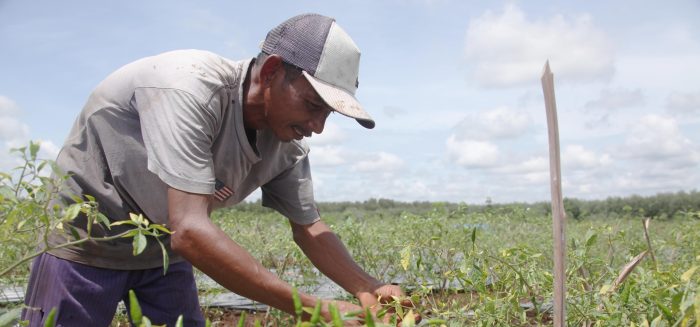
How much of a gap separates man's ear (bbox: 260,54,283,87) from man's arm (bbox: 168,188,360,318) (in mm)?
398

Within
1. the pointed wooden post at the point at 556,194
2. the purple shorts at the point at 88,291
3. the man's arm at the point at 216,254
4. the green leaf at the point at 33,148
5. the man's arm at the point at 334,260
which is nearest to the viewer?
the pointed wooden post at the point at 556,194

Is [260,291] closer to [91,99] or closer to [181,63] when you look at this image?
[181,63]

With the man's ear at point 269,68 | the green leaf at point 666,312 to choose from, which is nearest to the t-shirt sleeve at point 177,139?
the man's ear at point 269,68

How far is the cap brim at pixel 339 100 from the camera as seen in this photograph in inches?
64.0

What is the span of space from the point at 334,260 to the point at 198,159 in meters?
0.75

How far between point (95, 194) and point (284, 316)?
135cm

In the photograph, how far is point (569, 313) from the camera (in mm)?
1603

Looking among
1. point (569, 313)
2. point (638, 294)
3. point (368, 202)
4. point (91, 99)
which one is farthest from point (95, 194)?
point (368, 202)

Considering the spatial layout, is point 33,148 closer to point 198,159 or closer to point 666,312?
point 198,159

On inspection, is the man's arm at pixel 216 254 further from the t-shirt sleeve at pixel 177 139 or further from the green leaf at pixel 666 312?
the green leaf at pixel 666 312

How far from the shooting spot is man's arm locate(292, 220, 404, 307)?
2.05 m

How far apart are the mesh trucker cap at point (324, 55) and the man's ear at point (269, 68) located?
0.07 feet

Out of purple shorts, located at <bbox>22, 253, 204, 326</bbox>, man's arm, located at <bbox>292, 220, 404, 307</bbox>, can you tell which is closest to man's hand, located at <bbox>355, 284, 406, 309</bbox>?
man's arm, located at <bbox>292, 220, 404, 307</bbox>

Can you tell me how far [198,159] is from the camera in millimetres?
1567
